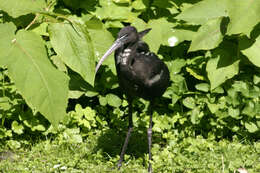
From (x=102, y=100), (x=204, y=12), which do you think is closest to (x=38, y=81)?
(x=102, y=100)

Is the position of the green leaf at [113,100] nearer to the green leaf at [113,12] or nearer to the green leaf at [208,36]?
the green leaf at [113,12]

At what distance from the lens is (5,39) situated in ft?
14.2

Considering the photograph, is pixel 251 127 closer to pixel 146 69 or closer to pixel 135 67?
pixel 146 69

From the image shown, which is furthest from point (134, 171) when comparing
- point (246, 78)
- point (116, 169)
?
point (246, 78)

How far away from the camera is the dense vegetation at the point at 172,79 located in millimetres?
4590

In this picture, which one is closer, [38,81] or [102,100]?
[38,81]

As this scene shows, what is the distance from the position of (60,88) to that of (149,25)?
1.73m

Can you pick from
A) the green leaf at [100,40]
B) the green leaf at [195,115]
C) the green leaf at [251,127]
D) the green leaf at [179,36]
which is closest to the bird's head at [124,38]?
the green leaf at [100,40]

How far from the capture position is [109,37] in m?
5.26

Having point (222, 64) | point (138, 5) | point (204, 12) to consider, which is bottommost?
point (222, 64)

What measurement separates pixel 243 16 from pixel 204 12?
736 millimetres

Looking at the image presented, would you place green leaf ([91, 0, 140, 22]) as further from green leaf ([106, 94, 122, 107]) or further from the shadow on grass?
the shadow on grass

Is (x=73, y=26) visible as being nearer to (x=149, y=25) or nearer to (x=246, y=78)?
(x=149, y=25)

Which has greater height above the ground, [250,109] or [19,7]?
[19,7]
